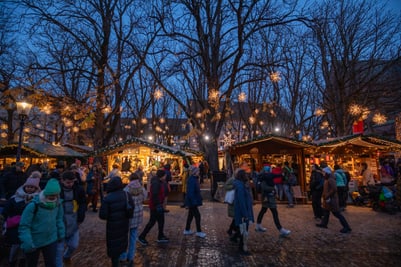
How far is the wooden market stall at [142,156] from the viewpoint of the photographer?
456 inches

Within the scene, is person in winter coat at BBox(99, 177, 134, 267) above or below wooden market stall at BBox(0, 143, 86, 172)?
below

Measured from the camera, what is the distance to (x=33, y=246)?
2824mm

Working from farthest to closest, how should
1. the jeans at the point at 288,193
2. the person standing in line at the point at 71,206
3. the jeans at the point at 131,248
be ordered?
the jeans at the point at 288,193 < the jeans at the point at 131,248 < the person standing in line at the point at 71,206

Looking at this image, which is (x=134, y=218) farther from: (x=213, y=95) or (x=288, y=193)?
(x=213, y=95)

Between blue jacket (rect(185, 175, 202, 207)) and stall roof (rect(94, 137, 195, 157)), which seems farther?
stall roof (rect(94, 137, 195, 157))

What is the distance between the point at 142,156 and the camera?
43.1ft

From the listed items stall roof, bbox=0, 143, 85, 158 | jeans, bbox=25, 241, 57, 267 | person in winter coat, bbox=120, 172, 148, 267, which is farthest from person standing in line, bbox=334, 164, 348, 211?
stall roof, bbox=0, 143, 85, 158

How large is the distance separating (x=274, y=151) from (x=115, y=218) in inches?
404

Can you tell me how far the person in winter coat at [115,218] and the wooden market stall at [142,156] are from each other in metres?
7.87

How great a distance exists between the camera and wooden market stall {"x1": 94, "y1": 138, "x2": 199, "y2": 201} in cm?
1159

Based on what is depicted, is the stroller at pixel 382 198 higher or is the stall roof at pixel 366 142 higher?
the stall roof at pixel 366 142

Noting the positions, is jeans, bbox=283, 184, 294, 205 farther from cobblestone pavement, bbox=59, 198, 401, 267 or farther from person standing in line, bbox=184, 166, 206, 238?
person standing in line, bbox=184, 166, 206, 238

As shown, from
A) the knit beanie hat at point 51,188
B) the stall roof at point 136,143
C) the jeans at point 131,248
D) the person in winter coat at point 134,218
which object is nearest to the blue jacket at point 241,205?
the person in winter coat at point 134,218

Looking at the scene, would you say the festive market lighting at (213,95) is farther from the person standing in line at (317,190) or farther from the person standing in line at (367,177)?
the person standing in line at (367,177)
